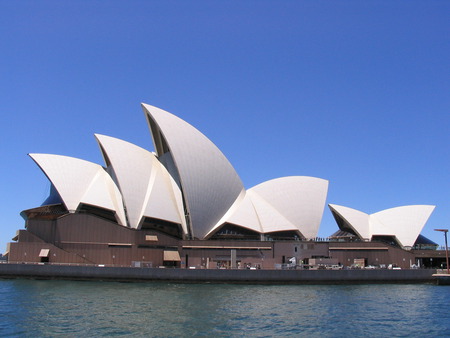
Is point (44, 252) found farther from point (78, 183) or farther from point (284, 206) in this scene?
point (284, 206)

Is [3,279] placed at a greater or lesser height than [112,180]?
lesser

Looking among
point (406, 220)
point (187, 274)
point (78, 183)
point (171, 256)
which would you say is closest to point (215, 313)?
point (187, 274)

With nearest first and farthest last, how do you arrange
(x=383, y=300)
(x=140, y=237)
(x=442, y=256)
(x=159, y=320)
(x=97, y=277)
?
(x=159, y=320) → (x=383, y=300) → (x=97, y=277) → (x=140, y=237) → (x=442, y=256)

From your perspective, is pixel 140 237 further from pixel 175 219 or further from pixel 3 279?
pixel 3 279

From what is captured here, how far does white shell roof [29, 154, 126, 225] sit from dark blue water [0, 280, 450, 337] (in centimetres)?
1435

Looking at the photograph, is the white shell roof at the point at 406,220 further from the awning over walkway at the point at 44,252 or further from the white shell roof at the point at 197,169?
the awning over walkway at the point at 44,252

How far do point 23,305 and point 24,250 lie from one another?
2332 cm

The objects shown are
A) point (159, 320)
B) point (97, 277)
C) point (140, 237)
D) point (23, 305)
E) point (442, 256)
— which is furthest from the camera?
point (442, 256)

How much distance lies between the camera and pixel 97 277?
47.7 m

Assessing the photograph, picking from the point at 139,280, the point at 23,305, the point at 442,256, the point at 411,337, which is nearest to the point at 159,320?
the point at 23,305

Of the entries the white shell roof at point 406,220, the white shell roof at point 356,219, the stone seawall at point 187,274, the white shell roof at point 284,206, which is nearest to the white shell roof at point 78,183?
the stone seawall at point 187,274

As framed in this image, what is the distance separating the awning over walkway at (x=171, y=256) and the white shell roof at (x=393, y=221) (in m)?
21.2

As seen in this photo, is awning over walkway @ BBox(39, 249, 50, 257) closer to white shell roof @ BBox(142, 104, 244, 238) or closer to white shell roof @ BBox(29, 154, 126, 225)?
white shell roof @ BBox(29, 154, 126, 225)

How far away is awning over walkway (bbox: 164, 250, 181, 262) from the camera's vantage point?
53.0m
